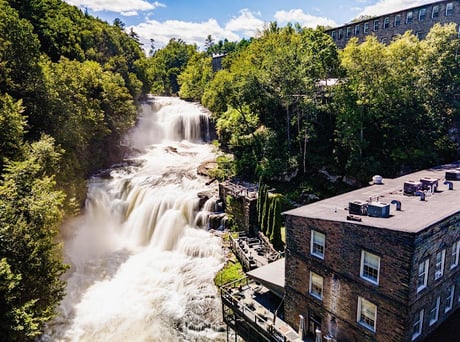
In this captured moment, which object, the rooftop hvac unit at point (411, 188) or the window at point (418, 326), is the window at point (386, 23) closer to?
the rooftop hvac unit at point (411, 188)

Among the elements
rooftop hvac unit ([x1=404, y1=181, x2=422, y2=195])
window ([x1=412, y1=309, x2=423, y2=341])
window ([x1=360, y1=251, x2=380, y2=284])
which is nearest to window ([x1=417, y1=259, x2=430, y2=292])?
window ([x1=412, y1=309, x2=423, y2=341])

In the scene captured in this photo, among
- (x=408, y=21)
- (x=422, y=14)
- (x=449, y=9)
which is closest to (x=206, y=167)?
(x=408, y=21)

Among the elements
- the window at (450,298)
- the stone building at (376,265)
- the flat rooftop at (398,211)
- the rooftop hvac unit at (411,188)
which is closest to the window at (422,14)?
the flat rooftop at (398,211)

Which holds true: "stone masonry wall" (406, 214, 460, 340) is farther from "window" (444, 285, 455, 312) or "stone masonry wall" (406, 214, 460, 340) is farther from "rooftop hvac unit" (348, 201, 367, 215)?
"rooftop hvac unit" (348, 201, 367, 215)

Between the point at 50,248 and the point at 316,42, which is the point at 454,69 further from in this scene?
the point at 50,248

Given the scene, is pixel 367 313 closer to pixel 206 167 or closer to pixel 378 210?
pixel 378 210

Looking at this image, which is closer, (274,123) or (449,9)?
(274,123)
